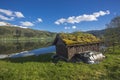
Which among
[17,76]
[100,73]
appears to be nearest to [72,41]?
[100,73]

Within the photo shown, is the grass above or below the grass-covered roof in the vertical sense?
below

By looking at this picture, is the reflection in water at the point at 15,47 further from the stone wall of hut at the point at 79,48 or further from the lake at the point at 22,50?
the stone wall of hut at the point at 79,48

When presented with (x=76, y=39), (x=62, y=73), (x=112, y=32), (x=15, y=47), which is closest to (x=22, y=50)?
(x=15, y=47)

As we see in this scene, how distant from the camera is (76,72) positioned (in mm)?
24547

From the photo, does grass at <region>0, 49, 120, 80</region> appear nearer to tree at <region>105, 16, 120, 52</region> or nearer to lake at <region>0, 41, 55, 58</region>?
lake at <region>0, 41, 55, 58</region>

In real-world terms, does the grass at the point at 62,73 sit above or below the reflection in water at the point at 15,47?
below

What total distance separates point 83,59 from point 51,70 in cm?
882

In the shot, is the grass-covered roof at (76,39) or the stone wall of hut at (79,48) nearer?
the stone wall of hut at (79,48)

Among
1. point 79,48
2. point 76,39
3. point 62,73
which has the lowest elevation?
point 62,73

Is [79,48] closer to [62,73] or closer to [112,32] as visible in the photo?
[62,73]

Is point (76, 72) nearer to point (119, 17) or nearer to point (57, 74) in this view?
point (57, 74)

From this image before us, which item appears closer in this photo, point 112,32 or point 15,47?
point 112,32

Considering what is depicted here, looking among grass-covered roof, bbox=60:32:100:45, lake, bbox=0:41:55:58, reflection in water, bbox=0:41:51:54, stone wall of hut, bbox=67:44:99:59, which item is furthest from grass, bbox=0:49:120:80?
reflection in water, bbox=0:41:51:54

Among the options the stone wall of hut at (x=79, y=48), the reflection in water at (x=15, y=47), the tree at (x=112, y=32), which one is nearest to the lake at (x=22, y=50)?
the reflection in water at (x=15, y=47)
